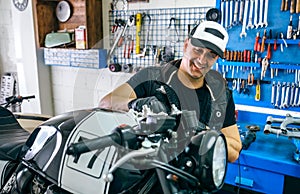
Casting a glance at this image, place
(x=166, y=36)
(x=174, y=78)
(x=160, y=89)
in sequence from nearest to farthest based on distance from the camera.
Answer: (x=160, y=89)
(x=174, y=78)
(x=166, y=36)

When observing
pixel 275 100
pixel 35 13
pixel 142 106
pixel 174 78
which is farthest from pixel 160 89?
pixel 35 13

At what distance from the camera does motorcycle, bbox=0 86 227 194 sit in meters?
0.71

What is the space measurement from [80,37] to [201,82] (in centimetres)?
168

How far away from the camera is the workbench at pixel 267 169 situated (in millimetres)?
1659

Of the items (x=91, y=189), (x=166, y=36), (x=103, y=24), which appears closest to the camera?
(x=91, y=189)

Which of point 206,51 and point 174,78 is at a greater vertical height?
point 206,51

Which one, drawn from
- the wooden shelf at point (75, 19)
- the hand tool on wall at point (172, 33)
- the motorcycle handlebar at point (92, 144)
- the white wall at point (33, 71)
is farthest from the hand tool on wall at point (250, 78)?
the motorcycle handlebar at point (92, 144)

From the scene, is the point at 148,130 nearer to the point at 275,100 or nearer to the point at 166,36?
the point at 275,100

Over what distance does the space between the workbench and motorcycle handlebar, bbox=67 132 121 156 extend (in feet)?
4.25

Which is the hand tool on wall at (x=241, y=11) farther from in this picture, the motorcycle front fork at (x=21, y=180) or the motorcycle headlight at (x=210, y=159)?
the motorcycle front fork at (x=21, y=180)

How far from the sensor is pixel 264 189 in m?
1.77

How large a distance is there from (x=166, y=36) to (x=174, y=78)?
1061 millimetres

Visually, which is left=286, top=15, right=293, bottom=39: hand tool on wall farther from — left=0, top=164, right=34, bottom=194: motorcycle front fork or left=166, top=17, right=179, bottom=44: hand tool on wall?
left=0, top=164, right=34, bottom=194: motorcycle front fork

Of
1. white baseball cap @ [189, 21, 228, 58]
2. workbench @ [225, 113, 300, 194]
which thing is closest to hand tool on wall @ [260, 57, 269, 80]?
workbench @ [225, 113, 300, 194]
